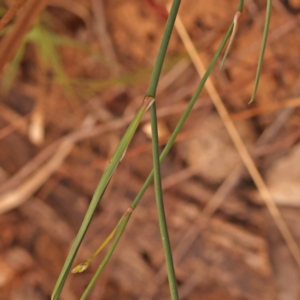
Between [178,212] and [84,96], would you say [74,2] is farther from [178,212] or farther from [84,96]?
[178,212]

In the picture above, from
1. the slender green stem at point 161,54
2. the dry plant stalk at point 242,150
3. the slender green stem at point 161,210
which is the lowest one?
the slender green stem at point 161,210

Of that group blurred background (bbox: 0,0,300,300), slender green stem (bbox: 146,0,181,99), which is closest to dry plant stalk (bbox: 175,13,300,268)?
blurred background (bbox: 0,0,300,300)

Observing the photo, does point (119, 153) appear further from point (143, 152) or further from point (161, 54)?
point (143, 152)

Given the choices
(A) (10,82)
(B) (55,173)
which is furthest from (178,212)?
(A) (10,82)

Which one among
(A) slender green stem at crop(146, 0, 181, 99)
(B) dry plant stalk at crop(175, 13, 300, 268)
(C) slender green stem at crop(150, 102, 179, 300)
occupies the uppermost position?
(B) dry plant stalk at crop(175, 13, 300, 268)

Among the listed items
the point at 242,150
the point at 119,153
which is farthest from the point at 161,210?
the point at 242,150

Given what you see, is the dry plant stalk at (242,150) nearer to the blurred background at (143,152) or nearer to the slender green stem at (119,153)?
the blurred background at (143,152)

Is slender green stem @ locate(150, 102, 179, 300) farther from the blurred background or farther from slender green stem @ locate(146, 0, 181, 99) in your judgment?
the blurred background

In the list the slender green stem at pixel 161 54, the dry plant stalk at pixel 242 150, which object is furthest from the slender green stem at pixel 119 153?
the dry plant stalk at pixel 242 150

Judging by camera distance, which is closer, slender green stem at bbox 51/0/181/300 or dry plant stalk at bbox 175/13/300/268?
slender green stem at bbox 51/0/181/300
